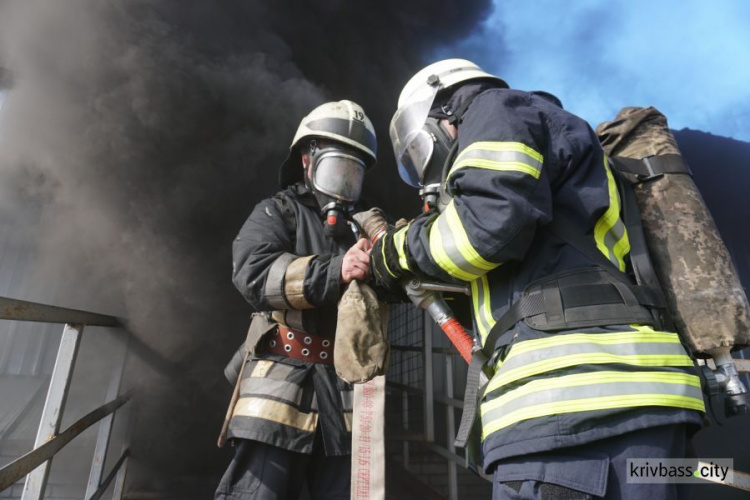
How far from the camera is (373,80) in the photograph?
6055 millimetres

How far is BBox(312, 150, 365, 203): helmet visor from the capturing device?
2.44 m

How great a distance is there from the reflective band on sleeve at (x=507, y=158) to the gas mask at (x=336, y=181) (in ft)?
3.89

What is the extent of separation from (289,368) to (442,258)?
1059 mm

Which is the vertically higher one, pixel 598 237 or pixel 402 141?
pixel 402 141

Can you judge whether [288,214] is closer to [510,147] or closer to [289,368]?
[289,368]

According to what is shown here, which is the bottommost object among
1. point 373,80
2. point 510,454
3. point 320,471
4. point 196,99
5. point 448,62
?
point 320,471

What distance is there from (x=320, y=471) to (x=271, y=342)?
65cm

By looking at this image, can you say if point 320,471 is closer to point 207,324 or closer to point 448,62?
point 448,62

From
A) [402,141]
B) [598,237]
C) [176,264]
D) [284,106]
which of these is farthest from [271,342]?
[284,106]

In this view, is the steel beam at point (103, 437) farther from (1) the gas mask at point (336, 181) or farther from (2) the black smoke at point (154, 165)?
(1) the gas mask at point (336, 181)

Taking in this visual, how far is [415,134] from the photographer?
1.89 m

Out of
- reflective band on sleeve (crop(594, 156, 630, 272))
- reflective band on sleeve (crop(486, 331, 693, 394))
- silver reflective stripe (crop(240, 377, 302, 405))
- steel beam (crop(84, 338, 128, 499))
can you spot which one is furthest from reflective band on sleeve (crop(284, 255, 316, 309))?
steel beam (crop(84, 338, 128, 499))

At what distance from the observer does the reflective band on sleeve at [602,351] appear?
1.07 metres

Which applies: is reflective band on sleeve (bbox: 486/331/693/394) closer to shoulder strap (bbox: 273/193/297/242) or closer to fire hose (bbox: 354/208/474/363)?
fire hose (bbox: 354/208/474/363)
